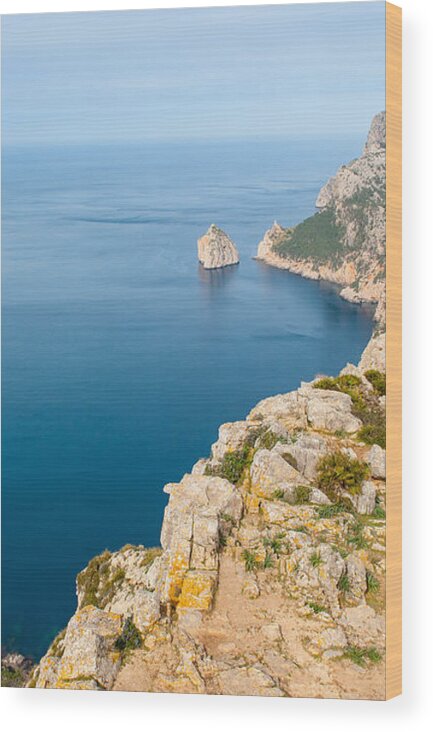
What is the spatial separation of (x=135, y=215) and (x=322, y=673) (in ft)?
14.3

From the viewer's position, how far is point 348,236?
11.1m

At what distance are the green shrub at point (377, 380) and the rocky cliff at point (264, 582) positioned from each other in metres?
0.02

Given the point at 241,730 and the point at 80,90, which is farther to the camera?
the point at 80,90

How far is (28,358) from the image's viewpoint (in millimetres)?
11156

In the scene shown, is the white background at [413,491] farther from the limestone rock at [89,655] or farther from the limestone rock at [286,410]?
the limestone rock at [286,410]

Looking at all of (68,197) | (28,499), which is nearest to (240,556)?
(28,499)

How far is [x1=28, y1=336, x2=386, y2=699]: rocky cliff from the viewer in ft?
33.1

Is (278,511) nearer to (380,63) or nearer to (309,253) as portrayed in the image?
(309,253)

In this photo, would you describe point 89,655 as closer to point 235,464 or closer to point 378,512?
point 235,464

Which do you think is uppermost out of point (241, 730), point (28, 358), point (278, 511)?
point (28, 358)

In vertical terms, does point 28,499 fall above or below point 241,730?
above

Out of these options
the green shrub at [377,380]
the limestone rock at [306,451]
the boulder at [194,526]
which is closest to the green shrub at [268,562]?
the boulder at [194,526]

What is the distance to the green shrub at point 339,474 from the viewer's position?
412 inches

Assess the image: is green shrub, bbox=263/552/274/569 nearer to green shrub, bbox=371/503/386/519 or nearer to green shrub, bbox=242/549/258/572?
green shrub, bbox=242/549/258/572
